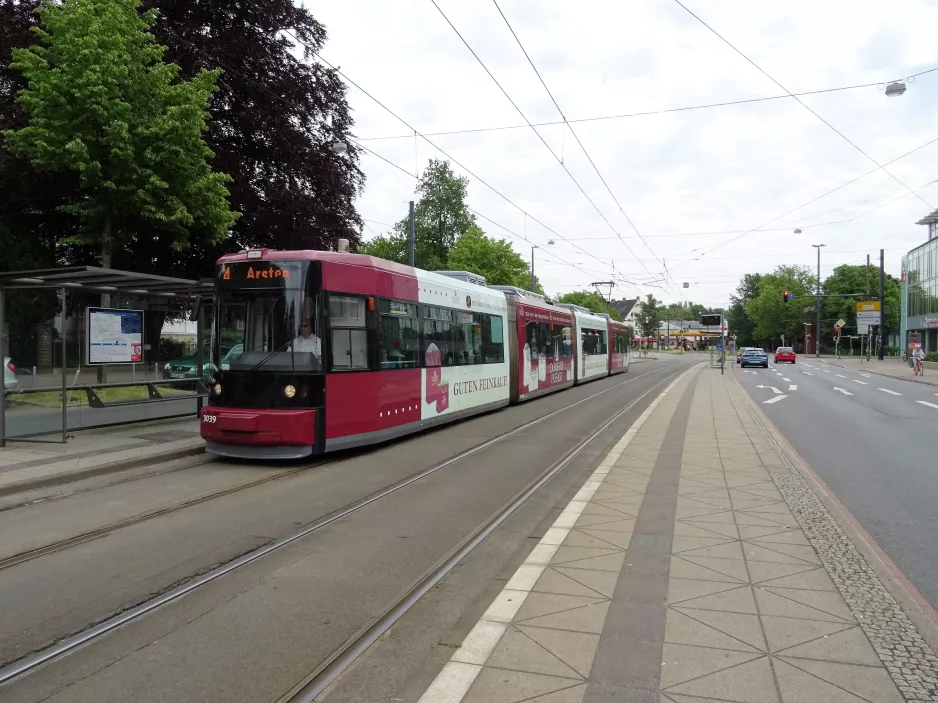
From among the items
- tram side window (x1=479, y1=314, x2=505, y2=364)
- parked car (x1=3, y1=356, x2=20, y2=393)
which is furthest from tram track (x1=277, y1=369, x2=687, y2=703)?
parked car (x1=3, y1=356, x2=20, y2=393)

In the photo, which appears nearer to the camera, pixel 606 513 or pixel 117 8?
pixel 606 513

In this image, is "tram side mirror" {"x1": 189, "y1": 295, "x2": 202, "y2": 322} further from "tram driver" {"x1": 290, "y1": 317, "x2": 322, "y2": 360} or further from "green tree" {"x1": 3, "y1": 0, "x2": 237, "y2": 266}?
"green tree" {"x1": 3, "y1": 0, "x2": 237, "y2": 266}

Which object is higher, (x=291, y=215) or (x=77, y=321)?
(x=291, y=215)

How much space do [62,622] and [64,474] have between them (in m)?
4.94

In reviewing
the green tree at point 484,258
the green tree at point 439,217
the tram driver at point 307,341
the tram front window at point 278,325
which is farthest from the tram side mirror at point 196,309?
the green tree at point 439,217

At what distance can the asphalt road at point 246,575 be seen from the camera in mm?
3539

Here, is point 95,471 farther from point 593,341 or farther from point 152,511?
point 593,341

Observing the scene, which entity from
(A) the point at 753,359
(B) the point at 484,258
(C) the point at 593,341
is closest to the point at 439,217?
(B) the point at 484,258

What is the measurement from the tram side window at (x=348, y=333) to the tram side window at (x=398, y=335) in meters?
0.46

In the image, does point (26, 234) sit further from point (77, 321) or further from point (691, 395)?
point (691, 395)

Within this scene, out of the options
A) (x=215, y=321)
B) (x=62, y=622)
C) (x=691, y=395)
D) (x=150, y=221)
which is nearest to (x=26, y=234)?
(x=150, y=221)

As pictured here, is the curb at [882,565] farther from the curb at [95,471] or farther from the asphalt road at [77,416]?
the asphalt road at [77,416]

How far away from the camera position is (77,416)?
11570 mm

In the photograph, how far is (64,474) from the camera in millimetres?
8469
